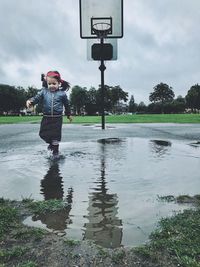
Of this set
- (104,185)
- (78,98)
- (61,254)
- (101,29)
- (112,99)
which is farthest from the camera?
(78,98)

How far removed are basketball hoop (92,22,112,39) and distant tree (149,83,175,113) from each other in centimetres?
13424

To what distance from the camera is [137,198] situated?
3.80 metres

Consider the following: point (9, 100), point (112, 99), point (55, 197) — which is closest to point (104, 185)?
point (55, 197)

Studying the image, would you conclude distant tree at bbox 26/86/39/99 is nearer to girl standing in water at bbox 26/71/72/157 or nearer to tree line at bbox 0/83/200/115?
tree line at bbox 0/83/200/115

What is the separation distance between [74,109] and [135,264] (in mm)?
151732

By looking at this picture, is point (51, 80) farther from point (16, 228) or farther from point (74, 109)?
point (74, 109)

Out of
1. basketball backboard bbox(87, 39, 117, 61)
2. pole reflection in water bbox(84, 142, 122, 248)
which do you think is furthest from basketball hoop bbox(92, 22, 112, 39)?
pole reflection in water bbox(84, 142, 122, 248)

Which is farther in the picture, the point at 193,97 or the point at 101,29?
the point at 193,97

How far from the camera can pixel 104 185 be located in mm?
4434

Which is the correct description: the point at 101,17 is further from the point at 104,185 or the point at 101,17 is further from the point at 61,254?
the point at 61,254

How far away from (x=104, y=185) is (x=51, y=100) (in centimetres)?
305

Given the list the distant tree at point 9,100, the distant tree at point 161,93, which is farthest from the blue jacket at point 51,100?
the distant tree at point 161,93

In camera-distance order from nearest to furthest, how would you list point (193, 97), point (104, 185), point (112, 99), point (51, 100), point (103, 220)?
1. point (103, 220)
2. point (104, 185)
3. point (51, 100)
4. point (193, 97)
5. point (112, 99)

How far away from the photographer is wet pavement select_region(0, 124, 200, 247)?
2996mm
